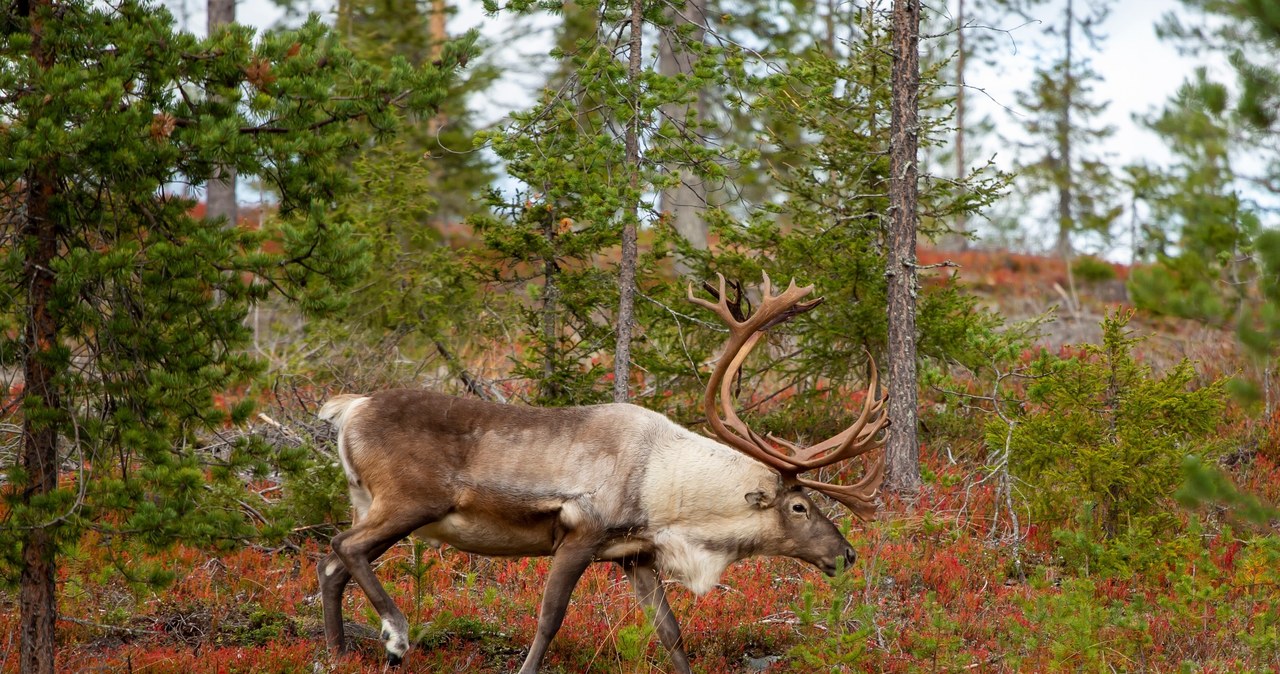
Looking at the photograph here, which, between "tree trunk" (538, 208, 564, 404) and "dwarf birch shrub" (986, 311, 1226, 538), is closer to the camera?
"dwarf birch shrub" (986, 311, 1226, 538)

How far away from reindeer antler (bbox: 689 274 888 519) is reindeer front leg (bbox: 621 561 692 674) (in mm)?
989

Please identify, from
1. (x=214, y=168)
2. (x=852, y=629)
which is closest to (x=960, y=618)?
(x=852, y=629)

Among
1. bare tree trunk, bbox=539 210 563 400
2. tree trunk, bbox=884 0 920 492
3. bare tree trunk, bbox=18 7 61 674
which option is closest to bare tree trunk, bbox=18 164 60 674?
bare tree trunk, bbox=18 7 61 674

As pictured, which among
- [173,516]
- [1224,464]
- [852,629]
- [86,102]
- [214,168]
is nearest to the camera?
[86,102]

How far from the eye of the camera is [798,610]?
6633 millimetres

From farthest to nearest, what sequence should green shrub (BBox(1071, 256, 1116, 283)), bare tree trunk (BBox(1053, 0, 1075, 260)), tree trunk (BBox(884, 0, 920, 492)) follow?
bare tree trunk (BBox(1053, 0, 1075, 260)), green shrub (BBox(1071, 256, 1116, 283)), tree trunk (BBox(884, 0, 920, 492))

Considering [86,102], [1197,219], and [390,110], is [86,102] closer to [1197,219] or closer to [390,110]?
[390,110]

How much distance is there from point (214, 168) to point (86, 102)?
3.31 feet

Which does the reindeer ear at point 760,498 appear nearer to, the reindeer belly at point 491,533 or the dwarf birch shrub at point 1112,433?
the reindeer belly at point 491,533

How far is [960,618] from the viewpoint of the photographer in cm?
830

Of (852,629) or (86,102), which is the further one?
(852,629)

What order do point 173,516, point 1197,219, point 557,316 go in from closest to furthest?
point 1197,219, point 173,516, point 557,316

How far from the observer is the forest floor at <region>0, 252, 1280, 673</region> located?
704 centimetres

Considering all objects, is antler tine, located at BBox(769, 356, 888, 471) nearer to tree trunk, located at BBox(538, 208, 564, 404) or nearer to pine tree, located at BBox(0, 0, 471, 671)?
pine tree, located at BBox(0, 0, 471, 671)
